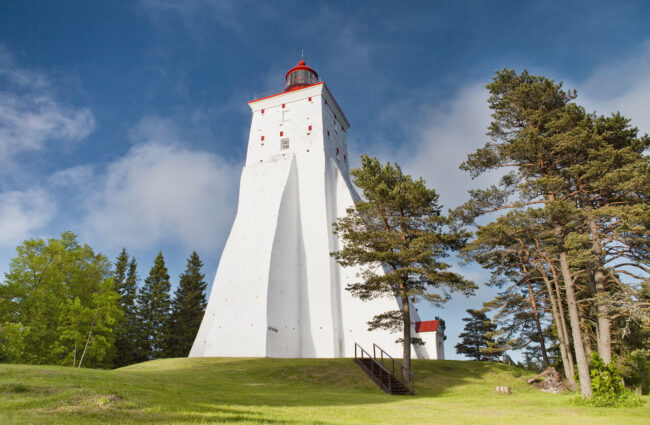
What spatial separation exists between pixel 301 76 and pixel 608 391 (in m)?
34.3

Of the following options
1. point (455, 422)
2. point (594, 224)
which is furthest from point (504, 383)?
point (455, 422)

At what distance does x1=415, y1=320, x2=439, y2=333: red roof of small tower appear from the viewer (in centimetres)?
2731

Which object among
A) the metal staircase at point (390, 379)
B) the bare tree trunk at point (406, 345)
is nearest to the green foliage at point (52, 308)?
the metal staircase at point (390, 379)

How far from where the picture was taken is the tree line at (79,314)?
23.8m

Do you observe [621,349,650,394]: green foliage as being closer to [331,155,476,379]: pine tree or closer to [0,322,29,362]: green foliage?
[331,155,476,379]: pine tree

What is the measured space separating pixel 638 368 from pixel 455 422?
66.3 ft

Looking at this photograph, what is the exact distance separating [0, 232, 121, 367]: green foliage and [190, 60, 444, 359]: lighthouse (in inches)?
269

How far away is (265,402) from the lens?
9.46 meters

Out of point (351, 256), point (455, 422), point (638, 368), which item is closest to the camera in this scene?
point (455, 422)

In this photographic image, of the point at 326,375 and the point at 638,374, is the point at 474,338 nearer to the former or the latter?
the point at 638,374

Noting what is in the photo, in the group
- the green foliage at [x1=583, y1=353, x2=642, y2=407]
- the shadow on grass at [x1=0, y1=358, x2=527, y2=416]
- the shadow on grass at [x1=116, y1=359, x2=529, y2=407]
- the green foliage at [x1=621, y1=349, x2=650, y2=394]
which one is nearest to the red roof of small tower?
the shadow on grass at [x1=0, y1=358, x2=527, y2=416]

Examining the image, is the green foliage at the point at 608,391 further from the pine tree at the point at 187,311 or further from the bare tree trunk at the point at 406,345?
the pine tree at the point at 187,311

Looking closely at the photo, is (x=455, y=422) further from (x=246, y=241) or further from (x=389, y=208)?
(x=246, y=241)

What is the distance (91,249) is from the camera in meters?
32.0
